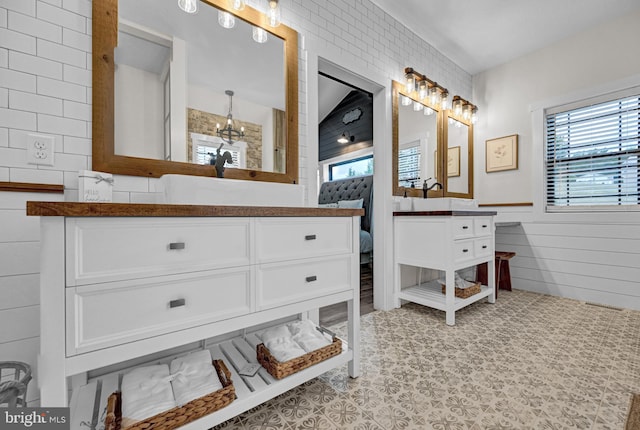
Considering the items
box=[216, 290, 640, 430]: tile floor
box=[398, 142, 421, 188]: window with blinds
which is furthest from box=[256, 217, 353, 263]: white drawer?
box=[398, 142, 421, 188]: window with blinds

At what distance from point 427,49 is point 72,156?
3235 millimetres

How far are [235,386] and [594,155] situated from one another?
3.73 m

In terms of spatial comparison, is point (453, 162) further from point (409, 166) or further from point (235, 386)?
point (235, 386)

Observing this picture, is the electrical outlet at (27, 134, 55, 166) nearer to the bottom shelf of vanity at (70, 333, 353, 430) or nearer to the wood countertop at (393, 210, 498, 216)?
the bottom shelf of vanity at (70, 333, 353, 430)

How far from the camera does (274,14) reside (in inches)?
66.9

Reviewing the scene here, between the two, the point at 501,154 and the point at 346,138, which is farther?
the point at 346,138

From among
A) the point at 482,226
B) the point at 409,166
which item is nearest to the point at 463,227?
the point at 482,226

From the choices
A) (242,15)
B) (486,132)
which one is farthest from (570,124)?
(242,15)

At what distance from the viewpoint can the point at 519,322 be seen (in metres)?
2.28

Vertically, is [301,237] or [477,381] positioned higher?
[301,237]

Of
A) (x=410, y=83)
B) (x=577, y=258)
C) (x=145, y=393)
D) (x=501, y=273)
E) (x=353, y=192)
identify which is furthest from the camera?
(x=353, y=192)

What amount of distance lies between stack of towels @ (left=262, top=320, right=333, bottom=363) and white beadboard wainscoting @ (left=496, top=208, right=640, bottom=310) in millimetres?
2854

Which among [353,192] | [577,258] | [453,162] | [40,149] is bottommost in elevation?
[577,258]

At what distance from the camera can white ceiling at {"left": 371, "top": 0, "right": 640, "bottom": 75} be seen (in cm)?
248
